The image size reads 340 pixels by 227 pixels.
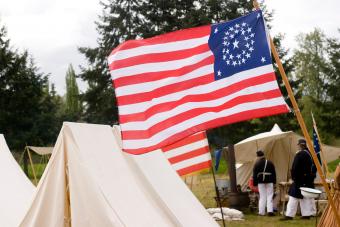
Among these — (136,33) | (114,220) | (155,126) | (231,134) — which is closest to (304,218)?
(114,220)

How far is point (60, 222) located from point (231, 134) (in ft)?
86.9

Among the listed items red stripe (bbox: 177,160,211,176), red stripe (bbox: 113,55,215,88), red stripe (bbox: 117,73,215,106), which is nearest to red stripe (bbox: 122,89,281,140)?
red stripe (bbox: 117,73,215,106)

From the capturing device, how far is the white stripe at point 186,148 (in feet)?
29.5

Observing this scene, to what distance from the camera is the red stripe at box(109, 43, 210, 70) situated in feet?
17.9

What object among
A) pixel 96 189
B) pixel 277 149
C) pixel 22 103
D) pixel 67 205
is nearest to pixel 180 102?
pixel 96 189

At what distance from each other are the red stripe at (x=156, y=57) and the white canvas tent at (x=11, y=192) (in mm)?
3598

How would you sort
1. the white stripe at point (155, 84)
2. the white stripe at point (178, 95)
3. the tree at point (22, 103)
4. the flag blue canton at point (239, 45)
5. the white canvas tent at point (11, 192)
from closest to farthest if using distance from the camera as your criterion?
the flag blue canton at point (239, 45) < the white stripe at point (178, 95) < the white stripe at point (155, 84) < the white canvas tent at point (11, 192) < the tree at point (22, 103)

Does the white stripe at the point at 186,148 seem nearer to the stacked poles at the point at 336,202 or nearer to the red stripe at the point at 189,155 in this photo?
the red stripe at the point at 189,155

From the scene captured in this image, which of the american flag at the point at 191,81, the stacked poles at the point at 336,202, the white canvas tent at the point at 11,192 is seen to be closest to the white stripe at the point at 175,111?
the american flag at the point at 191,81

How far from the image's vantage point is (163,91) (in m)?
5.43

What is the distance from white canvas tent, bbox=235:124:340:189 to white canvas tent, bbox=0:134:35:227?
8.23 metres

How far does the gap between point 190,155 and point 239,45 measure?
4.12 meters

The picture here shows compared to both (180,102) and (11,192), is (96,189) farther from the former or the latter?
(11,192)

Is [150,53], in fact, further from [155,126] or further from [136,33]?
[136,33]
